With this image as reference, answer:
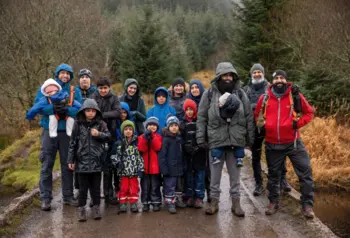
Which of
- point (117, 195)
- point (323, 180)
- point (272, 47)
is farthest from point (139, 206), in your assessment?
point (272, 47)

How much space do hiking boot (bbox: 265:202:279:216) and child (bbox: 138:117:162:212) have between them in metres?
1.76

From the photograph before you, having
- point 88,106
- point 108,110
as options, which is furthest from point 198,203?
point 88,106

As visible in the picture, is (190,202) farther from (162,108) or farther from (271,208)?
(162,108)

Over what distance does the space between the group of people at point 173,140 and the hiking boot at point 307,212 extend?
0.02 metres

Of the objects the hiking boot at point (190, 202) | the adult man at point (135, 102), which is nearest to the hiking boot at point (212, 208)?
the hiking boot at point (190, 202)

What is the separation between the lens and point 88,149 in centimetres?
530

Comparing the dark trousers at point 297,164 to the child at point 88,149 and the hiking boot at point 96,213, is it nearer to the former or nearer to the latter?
the child at point 88,149

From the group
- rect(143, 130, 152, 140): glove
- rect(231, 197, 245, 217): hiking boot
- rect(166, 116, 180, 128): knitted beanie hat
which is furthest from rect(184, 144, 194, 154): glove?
rect(231, 197, 245, 217): hiking boot

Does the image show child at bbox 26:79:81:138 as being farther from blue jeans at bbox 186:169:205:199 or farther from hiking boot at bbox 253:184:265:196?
hiking boot at bbox 253:184:265:196

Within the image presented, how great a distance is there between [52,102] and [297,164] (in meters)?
3.99

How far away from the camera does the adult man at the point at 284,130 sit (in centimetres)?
528

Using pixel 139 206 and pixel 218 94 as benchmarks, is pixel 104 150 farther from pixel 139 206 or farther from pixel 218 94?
pixel 218 94

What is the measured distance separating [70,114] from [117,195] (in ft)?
5.32

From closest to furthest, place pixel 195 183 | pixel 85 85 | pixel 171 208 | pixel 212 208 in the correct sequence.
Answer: pixel 212 208
pixel 171 208
pixel 195 183
pixel 85 85
